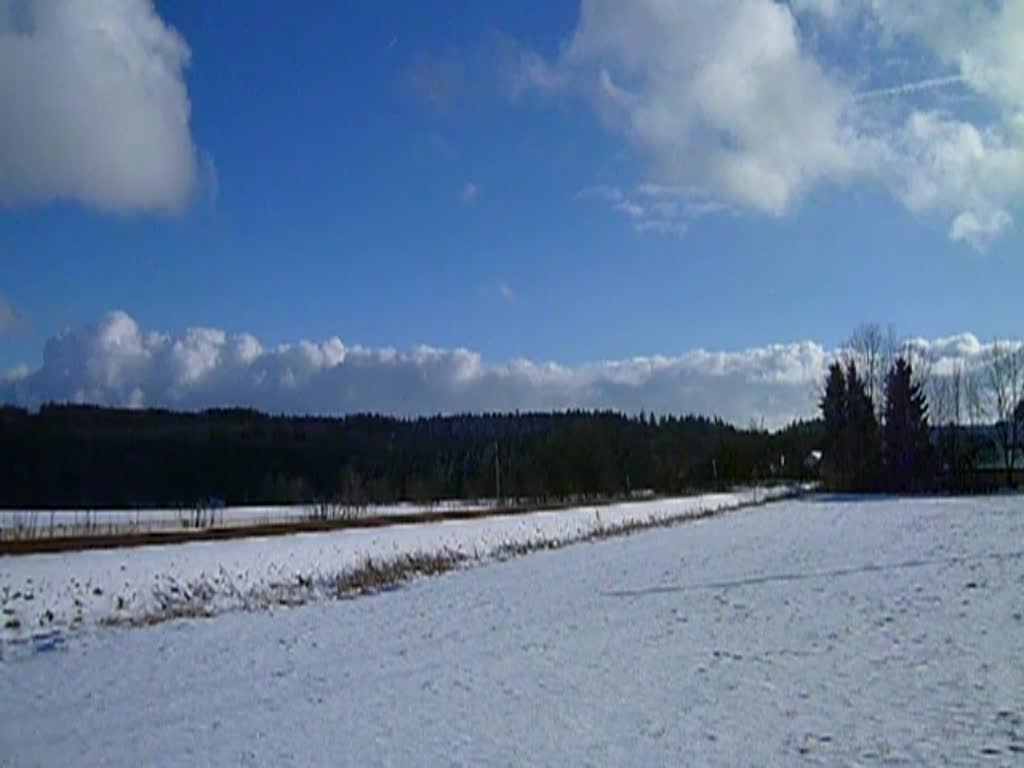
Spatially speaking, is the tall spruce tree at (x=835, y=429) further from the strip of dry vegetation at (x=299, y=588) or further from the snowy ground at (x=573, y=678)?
the snowy ground at (x=573, y=678)

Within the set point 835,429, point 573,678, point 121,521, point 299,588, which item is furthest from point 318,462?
point 573,678

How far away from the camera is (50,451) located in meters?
116

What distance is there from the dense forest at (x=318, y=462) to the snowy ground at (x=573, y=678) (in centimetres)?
7860

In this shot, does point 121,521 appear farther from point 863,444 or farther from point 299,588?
point 863,444

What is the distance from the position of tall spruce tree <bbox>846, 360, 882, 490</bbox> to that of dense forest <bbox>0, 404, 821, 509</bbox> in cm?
1932

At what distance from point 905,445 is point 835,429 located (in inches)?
403

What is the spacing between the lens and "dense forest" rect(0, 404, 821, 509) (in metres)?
111

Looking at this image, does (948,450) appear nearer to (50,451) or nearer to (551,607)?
(551,607)

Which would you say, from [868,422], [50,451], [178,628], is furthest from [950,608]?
[50,451]

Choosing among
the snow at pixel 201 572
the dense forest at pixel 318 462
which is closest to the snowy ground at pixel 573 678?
the snow at pixel 201 572

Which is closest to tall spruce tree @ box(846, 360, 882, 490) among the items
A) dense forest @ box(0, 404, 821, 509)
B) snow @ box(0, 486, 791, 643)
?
dense forest @ box(0, 404, 821, 509)

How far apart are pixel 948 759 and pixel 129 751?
26.9ft

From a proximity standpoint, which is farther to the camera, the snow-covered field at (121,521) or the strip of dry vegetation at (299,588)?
the snow-covered field at (121,521)

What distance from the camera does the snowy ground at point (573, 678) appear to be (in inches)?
383
